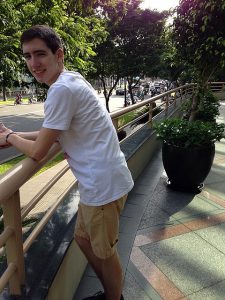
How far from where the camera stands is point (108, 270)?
2109 millimetres

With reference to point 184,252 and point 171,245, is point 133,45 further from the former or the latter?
point 184,252

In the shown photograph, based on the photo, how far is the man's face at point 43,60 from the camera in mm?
1733

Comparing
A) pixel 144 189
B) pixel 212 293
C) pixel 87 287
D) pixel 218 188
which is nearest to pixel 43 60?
pixel 87 287

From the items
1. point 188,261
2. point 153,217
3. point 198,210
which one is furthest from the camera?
point 198,210

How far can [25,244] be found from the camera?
1.92 metres

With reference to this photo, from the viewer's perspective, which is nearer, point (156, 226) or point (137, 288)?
point (137, 288)

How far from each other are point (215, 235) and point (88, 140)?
7.43 ft

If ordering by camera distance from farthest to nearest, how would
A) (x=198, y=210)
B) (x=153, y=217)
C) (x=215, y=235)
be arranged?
1. (x=198, y=210)
2. (x=153, y=217)
3. (x=215, y=235)

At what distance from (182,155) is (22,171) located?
10.4ft

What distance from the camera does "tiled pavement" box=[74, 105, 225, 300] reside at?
107 inches

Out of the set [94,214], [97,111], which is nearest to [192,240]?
[94,214]

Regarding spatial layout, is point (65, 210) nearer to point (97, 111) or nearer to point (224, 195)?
point (97, 111)

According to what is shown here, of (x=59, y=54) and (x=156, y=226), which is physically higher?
(x=59, y=54)

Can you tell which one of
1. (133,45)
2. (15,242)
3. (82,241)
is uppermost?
(133,45)
